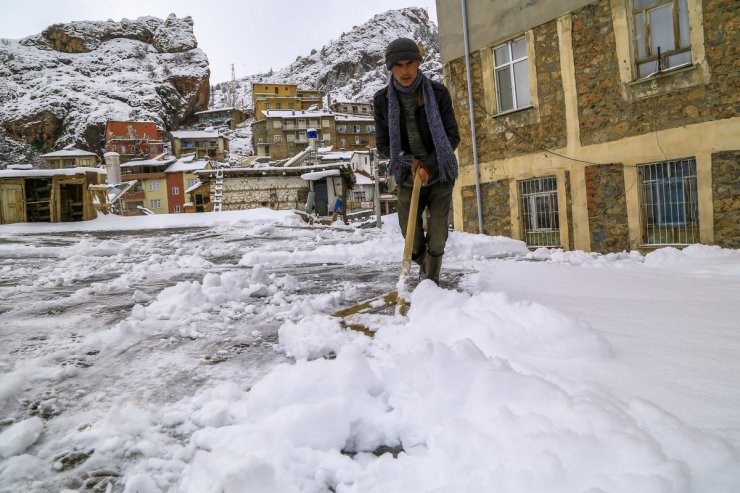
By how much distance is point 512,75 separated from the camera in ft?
31.3

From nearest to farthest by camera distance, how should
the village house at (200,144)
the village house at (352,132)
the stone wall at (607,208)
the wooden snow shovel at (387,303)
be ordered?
the wooden snow shovel at (387,303) < the stone wall at (607,208) < the village house at (200,144) < the village house at (352,132)

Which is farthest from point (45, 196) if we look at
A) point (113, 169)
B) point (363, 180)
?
point (363, 180)

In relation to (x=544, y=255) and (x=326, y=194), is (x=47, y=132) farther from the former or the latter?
(x=544, y=255)

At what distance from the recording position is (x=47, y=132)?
192 feet

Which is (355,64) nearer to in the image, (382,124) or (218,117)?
(218,117)

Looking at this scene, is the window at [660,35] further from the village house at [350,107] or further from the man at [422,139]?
the village house at [350,107]

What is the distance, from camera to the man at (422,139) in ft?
11.3

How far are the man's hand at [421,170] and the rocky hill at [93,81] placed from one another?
67782 mm

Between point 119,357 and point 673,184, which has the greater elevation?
point 673,184

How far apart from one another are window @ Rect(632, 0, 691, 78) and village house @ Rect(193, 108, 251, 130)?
78.3 m

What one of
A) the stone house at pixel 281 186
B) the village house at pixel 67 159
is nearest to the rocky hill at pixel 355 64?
the village house at pixel 67 159

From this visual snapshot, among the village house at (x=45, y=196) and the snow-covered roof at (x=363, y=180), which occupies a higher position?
the snow-covered roof at (x=363, y=180)

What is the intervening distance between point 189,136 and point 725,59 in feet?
210

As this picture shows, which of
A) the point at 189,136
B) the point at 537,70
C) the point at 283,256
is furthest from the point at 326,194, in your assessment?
the point at 189,136
